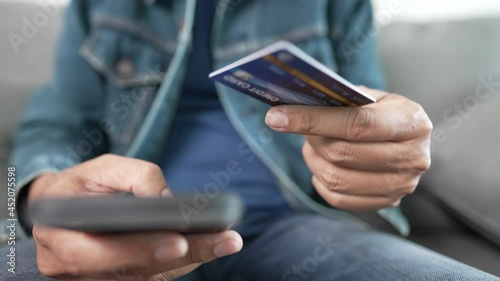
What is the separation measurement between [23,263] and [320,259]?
13.0 inches

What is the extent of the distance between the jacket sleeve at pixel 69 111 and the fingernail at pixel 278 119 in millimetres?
356

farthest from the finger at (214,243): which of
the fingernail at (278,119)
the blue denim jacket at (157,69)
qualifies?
the blue denim jacket at (157,69)

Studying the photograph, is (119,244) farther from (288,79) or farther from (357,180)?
(357,180)

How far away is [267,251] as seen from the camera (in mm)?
611

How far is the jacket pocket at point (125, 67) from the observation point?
741 mm

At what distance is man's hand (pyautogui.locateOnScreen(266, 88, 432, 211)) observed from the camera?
42cm

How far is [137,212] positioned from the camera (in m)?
0.26

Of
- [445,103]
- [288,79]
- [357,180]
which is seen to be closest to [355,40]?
[445,103]

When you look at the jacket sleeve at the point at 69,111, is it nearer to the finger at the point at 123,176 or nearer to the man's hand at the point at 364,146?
the finger at the point at 123,176

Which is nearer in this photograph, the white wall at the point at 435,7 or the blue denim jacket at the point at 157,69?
the blue denim jacket at the point at 157,69

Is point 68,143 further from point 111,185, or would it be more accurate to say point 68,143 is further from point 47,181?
point 111,185

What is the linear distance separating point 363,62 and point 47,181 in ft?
1.69

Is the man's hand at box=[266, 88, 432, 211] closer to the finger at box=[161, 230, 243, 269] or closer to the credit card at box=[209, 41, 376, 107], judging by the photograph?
the credit card at box=[209, 41, 376, 107]

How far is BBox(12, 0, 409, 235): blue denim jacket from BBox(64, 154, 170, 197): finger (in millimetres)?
260
